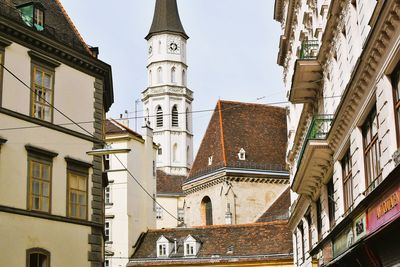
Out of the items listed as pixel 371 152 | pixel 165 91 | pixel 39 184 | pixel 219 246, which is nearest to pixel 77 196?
pixel 39 184

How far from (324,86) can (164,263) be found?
89.1 feet

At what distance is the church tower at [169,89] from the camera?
360ft

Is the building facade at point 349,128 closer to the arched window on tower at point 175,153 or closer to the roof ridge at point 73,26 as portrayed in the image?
the roof ridge at point 73,26

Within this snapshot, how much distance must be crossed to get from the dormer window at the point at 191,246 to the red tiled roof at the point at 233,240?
0.36 meters

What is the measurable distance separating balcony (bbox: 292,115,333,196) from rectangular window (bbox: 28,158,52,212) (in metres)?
7.69

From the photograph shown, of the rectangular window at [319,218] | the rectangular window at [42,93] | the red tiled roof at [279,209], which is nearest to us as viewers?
the rectangular window at [42,93]

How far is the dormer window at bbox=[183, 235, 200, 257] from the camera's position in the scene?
47.4 m

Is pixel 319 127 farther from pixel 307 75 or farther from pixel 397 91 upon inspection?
pixel 397 91

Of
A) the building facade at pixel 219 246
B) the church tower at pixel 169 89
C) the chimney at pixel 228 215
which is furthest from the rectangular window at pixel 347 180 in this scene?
the church tower at pixel 169 89

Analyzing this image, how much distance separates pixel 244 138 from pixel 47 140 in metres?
36.0

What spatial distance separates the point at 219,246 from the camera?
47.7 meters

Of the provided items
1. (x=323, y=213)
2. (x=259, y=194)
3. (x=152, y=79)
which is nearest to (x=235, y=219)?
(x=259, y=194)

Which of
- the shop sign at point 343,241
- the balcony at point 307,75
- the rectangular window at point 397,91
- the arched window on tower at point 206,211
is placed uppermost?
the arched window on tower at point 206,211

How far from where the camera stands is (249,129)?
60188 mm
